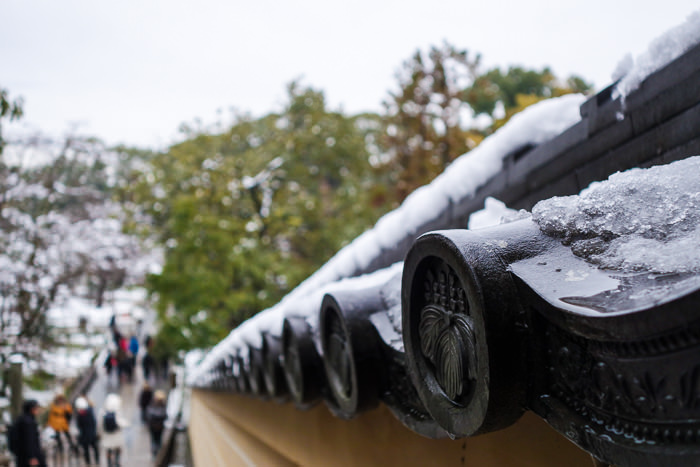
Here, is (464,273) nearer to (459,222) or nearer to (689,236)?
(689,236)

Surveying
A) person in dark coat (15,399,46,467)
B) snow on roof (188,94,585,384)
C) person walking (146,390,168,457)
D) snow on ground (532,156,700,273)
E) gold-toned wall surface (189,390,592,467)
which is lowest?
person walking (146,390,168,457)

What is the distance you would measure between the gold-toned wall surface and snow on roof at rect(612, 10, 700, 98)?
81 cm

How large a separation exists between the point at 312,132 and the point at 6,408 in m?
12.0

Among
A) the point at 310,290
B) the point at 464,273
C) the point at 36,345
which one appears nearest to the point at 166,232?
the point at 36,345

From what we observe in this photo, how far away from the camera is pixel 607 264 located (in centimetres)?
74

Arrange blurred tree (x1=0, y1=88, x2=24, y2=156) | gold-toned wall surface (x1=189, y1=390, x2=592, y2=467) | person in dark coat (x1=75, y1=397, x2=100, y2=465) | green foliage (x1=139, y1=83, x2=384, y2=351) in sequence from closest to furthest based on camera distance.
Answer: gold-toned wall surface (x1=189, y1=390, x2=592, y2=467) → blurred tree (x1=0, y1=88, x2=24, y2=156) → person in dark coat (x1=75, y1=397, x2=100, y2=465) → green foliage (x1=139, y1=83, x2=384, y2=351)

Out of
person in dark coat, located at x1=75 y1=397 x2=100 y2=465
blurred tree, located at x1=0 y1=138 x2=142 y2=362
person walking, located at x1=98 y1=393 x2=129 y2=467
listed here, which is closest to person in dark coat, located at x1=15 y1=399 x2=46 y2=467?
person walking, located at x1=98 y1=393 x2=129 y2=467

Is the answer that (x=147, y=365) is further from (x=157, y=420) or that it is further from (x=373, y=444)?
(x=373, y=444)

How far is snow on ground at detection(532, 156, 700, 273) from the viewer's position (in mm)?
667

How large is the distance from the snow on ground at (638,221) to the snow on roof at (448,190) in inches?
33.7

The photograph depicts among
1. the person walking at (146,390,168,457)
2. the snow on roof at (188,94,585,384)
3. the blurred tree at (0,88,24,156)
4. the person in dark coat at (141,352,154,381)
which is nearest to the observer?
the snow on roof at (188,94,585,384)

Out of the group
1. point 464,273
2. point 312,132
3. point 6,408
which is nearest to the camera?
point 464,273

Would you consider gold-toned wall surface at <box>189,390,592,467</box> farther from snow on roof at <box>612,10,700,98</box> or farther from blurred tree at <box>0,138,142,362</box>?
blurred tree at <box>0,138,142,362</box>

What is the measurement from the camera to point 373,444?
202 cm
